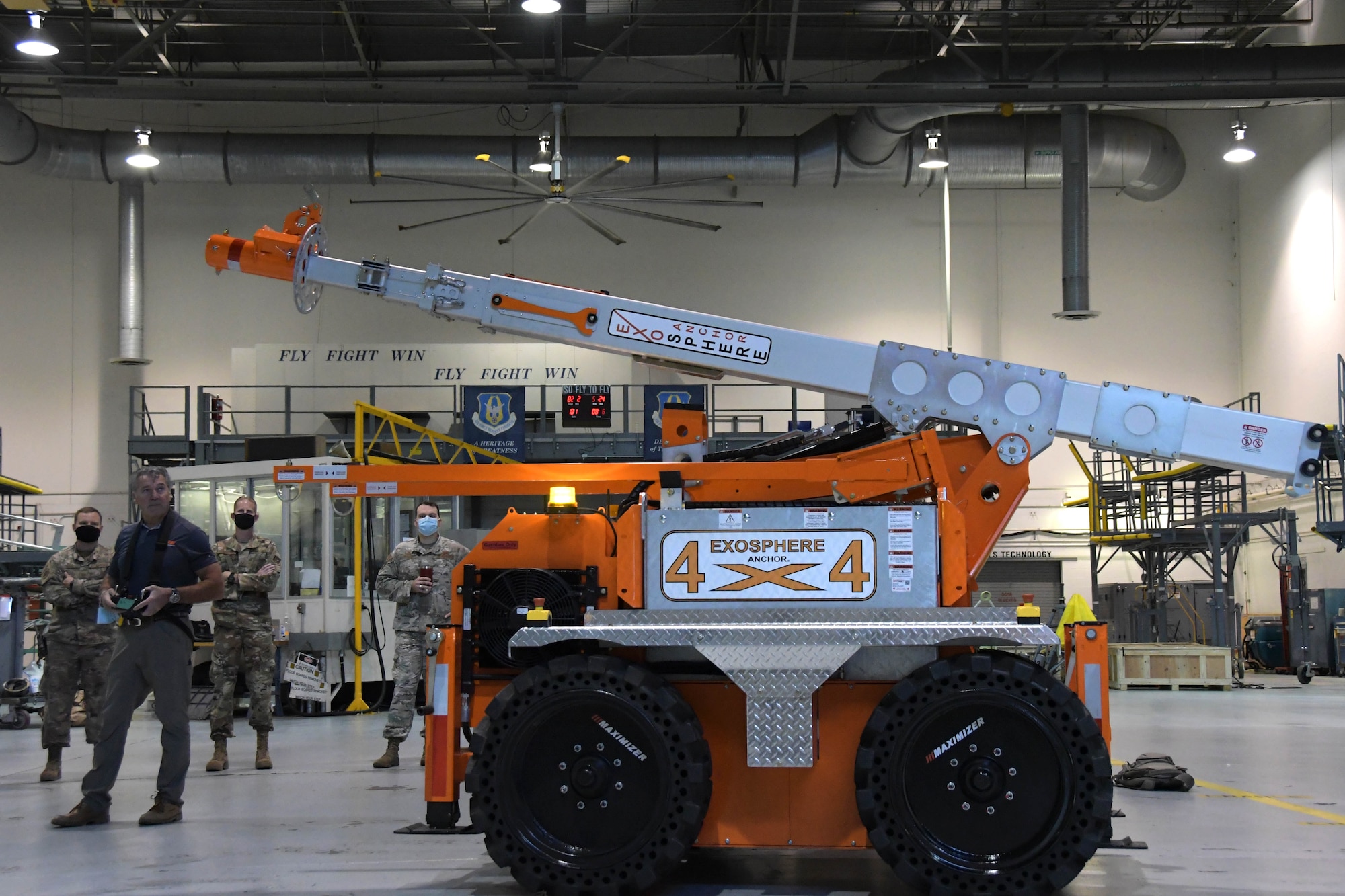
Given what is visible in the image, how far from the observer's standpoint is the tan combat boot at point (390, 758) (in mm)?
9594

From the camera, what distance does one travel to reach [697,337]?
6117mm

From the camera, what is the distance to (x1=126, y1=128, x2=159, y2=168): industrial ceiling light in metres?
21.0

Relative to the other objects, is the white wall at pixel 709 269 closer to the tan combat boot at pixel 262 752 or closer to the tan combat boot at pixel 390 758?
the tan combat boot at pixel 262 752

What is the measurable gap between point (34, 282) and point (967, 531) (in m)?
23.3

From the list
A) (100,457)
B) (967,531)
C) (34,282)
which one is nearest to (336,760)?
(967,531)

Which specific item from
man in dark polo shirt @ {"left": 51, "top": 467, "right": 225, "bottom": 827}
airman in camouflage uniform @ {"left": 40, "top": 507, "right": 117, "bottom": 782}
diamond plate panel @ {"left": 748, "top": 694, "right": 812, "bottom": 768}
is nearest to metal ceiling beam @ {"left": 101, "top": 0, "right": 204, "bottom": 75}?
airman in camouflage uniform @ {"left": 40, "top": 507, "right": 117, "bottom": 782}

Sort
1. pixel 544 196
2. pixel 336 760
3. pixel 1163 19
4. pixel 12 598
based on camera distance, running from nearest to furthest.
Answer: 1. pixel 336 760
2. pixel 12 598
3. pixel 544 196
4. pixel 1163 19

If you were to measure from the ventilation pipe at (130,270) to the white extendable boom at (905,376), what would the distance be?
63.6 feet

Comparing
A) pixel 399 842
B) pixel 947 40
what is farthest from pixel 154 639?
pixel 947 40

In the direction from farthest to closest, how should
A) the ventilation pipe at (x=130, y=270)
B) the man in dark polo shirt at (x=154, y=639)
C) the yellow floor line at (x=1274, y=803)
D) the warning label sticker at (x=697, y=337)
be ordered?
the ventilation pipe at (x=130, y=270) → the man in dark polo shirt at (x=154, y=639) → the yellow floor line at (x=1274, y=803) → the warning label sticker at (x=697, y=337)

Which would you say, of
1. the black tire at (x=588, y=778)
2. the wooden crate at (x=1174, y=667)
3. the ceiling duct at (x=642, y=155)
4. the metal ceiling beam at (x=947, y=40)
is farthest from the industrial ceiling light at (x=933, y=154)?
the black tire at (x=588, y=778)

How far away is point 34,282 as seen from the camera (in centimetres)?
2423

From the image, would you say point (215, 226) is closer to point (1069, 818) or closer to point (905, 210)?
point (905, 210)

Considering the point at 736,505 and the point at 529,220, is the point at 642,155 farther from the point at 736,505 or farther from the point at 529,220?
the point at 736,505
